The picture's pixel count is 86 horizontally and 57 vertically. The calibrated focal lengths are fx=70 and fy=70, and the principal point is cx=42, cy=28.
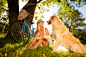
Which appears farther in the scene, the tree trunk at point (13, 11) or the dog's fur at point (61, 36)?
the tree trunk at point (13, 11)

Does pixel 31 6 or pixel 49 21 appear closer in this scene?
pixel 49 21

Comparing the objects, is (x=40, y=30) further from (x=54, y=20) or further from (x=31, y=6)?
(x=31, y=6)

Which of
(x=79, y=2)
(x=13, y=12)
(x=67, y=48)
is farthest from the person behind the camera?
(x=79, y=2)

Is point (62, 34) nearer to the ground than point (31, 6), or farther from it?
nearer to the ground

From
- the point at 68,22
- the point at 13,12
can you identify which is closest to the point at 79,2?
the point at 13,12

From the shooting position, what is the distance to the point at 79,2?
6.41 m

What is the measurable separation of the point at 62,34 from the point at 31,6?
3.53m

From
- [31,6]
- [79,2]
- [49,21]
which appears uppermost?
[79,2]

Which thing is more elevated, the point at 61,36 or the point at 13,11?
the point at 13,11

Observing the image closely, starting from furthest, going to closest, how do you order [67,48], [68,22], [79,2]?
[68,22] < [79,2] < [67,48]

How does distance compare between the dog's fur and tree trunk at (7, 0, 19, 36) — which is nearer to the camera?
the dog's fur

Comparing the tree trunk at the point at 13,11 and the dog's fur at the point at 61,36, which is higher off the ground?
the tree trunk at the point at 13,11

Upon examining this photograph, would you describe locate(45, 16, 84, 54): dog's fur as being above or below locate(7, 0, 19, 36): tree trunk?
below

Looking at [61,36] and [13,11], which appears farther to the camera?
[13,11]
